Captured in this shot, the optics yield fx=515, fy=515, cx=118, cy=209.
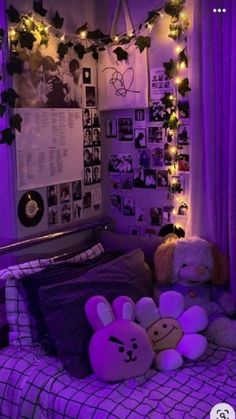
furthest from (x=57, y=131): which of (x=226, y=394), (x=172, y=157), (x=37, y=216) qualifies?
(x=226, y=394)

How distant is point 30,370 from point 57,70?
1.38 m

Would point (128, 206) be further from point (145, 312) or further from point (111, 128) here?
point (145, 312)

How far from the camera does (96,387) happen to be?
1.82 meters

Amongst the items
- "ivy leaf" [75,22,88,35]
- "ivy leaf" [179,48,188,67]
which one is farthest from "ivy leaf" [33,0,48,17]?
"ivy leaf" [179,48,188,67]

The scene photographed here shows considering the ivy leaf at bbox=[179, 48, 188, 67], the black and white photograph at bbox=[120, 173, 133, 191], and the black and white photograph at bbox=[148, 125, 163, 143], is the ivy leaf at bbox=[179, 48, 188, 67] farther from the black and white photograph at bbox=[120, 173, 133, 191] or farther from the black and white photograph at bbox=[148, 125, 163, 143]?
the black and white photograph at bbox=[120, 173, 133, 191]

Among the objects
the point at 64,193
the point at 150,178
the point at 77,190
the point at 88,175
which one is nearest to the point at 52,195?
the point at 64,193

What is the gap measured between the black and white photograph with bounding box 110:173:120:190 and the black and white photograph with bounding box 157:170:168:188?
0.26 m

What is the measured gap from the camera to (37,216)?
8.08ft

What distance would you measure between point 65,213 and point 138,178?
43cm

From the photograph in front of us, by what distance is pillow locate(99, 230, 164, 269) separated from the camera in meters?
2.49

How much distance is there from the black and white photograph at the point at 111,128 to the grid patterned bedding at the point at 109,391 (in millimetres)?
1250

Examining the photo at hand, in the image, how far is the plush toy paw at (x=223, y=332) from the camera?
211 cm

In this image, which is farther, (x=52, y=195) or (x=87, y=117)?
(x=87, y=117)

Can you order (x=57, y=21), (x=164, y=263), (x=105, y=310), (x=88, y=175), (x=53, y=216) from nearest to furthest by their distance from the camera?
(x=105, y=310), (x=164, y=263), (x=57, y=21), (x=53, y=216), (x=88, y=175)
